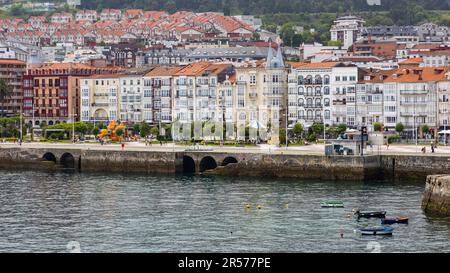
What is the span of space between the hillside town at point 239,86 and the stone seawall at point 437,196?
147 feet

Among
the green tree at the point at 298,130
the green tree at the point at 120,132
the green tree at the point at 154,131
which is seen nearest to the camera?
the green tree at the point at 298,130

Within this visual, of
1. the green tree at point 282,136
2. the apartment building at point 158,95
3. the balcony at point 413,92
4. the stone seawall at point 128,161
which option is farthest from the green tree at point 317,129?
the stone seawall at point 128,161

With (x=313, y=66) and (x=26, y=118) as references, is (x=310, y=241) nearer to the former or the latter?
(x=313, y=66)

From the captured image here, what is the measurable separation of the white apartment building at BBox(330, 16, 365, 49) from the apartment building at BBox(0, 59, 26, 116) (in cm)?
5696

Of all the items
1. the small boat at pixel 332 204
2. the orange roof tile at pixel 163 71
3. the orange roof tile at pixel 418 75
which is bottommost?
the small boat at pixel 332 204

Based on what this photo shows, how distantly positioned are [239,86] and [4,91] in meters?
34.6

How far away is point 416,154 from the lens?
215ft

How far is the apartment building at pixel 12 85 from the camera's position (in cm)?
12712

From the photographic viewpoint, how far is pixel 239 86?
100625 millimetres

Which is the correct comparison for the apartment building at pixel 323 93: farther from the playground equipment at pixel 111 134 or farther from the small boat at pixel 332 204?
the small boat at pixel 332 204

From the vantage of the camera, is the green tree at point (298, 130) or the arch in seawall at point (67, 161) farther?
the green tree at point (298, 130)

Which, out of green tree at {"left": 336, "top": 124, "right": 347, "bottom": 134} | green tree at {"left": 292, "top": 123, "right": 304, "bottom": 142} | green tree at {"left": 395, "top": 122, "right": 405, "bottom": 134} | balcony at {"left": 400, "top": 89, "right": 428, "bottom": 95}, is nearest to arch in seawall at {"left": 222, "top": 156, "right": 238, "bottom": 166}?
green tree at {"left": 292, "top": 123, "right": 304, "bottom": 142}
